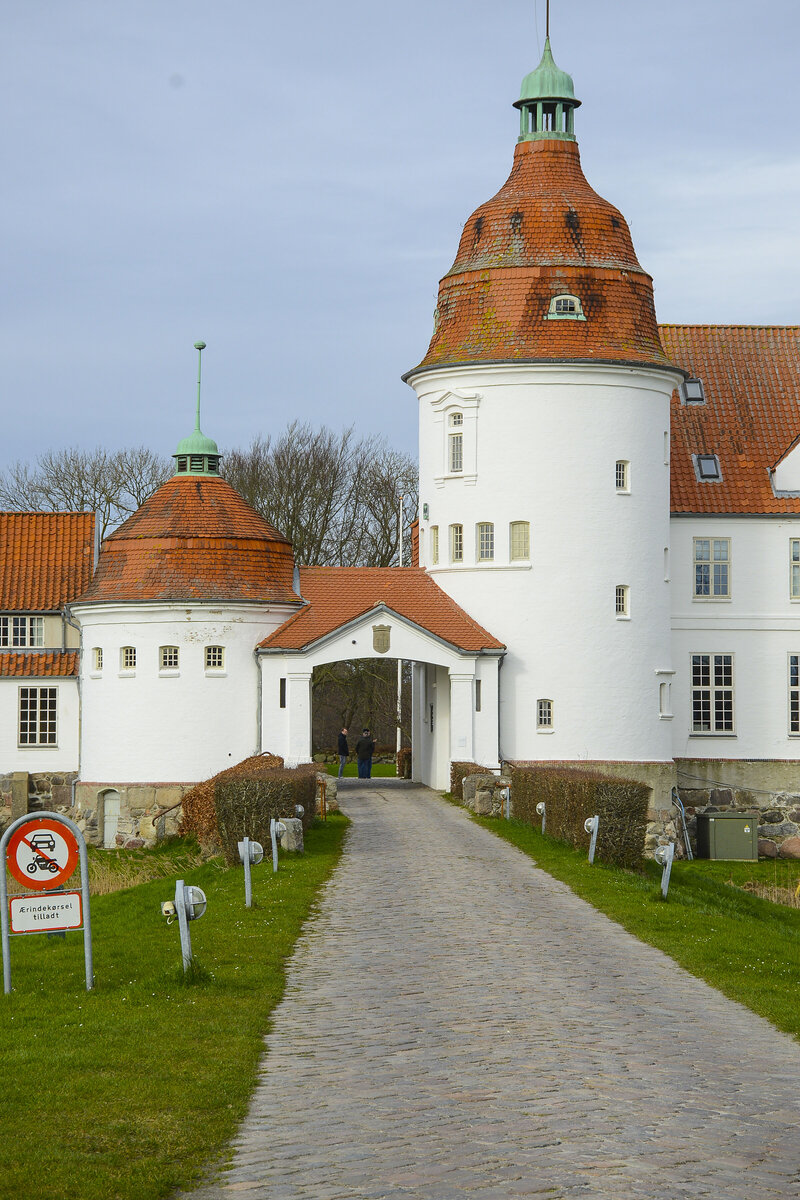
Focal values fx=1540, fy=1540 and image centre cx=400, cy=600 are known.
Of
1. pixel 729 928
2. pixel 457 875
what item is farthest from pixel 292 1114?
pixel 457 875

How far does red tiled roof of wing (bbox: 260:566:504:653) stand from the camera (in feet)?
126

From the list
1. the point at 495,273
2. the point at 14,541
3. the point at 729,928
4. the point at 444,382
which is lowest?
the point at 729,928

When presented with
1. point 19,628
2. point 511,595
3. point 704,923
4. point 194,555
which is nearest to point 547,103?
point 511,595

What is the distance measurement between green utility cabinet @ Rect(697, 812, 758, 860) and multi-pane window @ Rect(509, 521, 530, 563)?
8.51 m

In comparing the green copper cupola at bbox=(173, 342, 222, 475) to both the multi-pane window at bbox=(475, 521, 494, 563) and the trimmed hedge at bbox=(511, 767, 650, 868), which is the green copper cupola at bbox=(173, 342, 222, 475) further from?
the trimmed hedge at bbox=(511, 767, 650, 868)

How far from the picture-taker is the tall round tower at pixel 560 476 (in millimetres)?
39062

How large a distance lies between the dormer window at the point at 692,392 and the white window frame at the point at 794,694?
7.86m

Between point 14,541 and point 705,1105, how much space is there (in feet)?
121

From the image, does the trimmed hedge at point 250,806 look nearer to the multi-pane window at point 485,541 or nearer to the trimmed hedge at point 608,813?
the trimmed hedge at point 608,813

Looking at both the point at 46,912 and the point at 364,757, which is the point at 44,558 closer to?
the point at 364,757

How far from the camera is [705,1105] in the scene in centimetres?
1004

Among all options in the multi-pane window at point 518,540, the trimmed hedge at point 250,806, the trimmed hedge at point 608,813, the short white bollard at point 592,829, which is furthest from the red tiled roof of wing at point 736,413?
the trimmed hedge at point 250,806

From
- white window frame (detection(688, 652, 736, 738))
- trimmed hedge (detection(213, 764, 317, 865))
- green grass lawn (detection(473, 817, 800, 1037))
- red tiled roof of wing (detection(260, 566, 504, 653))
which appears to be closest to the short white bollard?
green grass lawn (detection(473, 817, 800, 1037))

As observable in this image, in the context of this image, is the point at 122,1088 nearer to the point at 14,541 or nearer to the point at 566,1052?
the point at 566,1052
